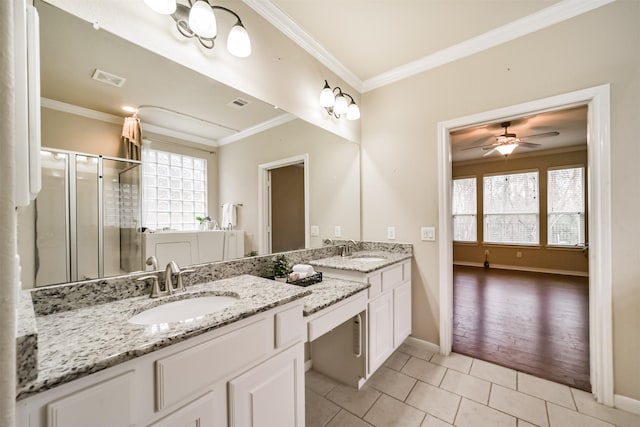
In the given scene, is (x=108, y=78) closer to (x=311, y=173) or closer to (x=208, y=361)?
(x=208, y=361)

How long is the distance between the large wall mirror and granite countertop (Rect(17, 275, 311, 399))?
0.23 metres

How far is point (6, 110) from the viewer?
0.40m

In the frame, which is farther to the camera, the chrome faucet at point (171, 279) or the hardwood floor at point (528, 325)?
the hardwood floor at point (528, 325)

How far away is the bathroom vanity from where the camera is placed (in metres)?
0.60

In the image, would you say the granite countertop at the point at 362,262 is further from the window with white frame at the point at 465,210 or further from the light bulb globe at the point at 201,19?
the window with white frame at the point at 465,210

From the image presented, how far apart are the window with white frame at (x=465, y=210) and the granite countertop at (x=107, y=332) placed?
246 inches

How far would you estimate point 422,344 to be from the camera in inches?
92.9

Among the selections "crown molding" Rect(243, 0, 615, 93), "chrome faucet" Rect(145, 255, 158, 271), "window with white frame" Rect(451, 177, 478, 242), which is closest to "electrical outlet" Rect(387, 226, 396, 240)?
"crown molding" Rect(243, 0, 615, 93)

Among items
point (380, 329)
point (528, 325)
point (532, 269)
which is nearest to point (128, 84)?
point (380, 329)

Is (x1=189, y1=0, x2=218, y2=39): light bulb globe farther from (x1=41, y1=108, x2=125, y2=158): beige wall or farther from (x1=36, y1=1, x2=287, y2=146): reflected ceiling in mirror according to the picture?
(x1=41, y1=108, x2=125, y2=158): beige wall

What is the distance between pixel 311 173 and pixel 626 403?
103 inches

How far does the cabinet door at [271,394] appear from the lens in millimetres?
915

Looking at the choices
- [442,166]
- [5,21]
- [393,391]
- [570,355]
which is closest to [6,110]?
[5,21]

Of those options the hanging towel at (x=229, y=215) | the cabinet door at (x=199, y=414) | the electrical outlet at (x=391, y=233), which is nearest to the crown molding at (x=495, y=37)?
the electrical outlet at (x=391, y=233)
